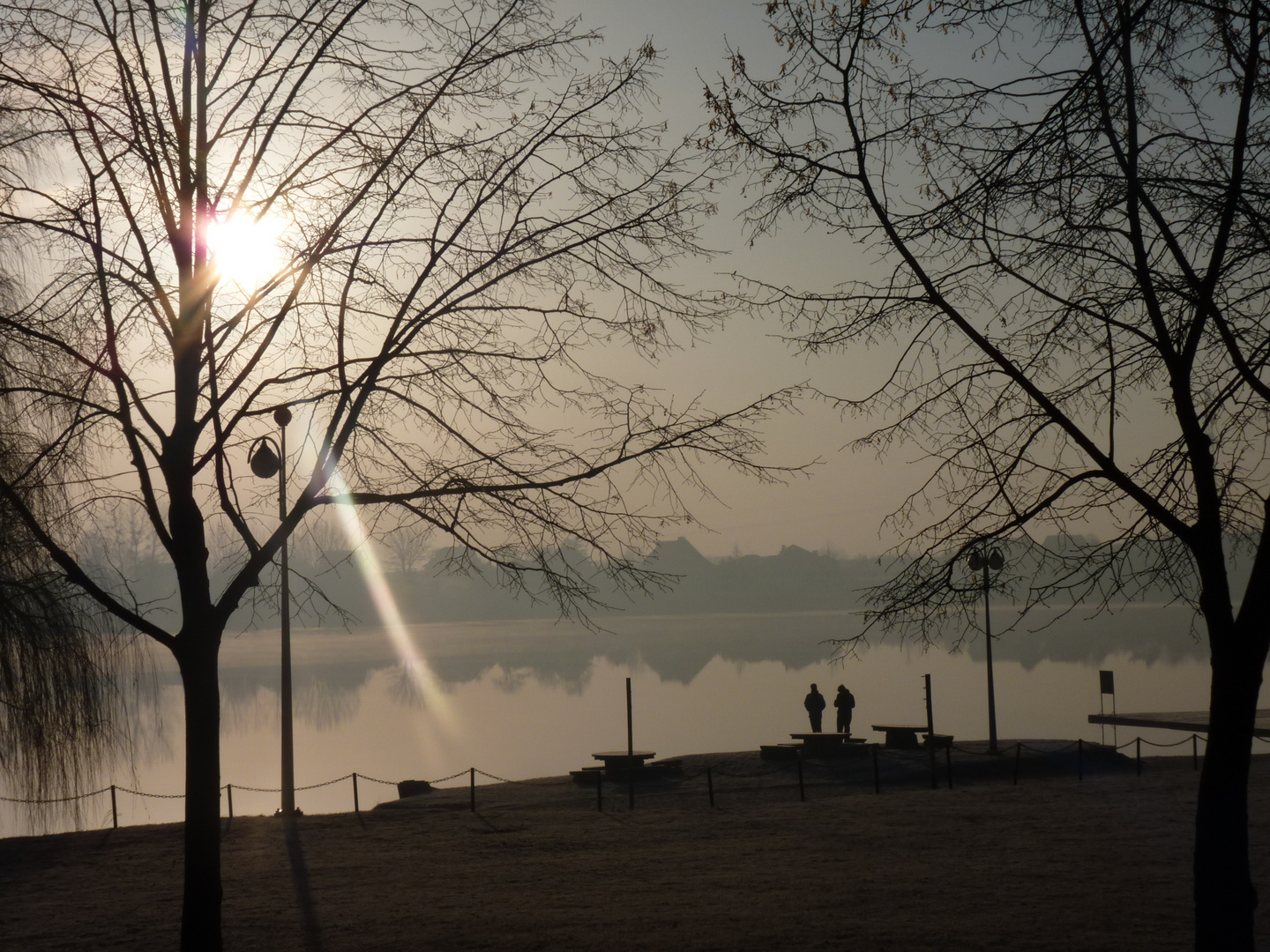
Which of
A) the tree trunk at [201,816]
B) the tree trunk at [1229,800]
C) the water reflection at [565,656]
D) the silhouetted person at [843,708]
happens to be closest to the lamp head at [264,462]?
the tree trunk at [201,816]

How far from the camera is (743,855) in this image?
1533 cm

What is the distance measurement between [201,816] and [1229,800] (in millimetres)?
7114

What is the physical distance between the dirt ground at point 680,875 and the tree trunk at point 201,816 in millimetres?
2975

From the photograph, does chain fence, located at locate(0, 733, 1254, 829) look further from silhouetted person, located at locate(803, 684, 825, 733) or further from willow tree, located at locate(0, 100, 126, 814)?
willow tree, located at locate(0, 100, 126, 814)

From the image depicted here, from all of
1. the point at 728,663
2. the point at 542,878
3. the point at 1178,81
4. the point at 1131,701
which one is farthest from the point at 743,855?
the point at 728,663

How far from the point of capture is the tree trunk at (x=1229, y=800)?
7332 millimetres

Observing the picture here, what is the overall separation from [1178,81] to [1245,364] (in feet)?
7.27

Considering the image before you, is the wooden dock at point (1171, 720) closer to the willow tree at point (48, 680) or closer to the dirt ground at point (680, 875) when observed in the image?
the dirt ground at point (680, 875)

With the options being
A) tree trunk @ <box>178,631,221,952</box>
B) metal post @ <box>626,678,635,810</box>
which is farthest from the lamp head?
metal post @ <box>626,678,635,810</box>

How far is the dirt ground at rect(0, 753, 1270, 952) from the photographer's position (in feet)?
35.3

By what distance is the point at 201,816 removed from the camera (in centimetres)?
796

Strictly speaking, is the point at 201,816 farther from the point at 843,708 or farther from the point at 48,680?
the point at 843,708

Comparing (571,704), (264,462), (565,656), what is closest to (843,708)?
(264,462)

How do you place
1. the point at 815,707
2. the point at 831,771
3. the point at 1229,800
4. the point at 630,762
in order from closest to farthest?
the point at 1229,800 → the point at 630,762 → the point at 831,771 → the point at 815,707
